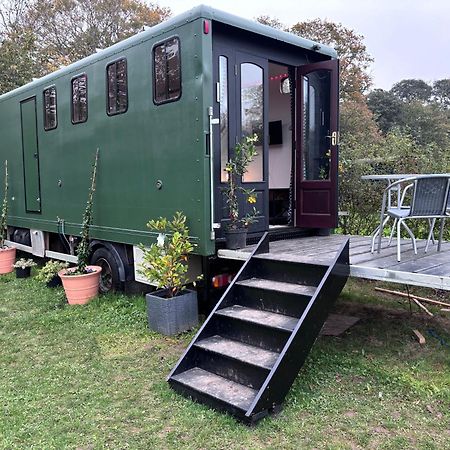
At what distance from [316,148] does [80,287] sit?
124 inches

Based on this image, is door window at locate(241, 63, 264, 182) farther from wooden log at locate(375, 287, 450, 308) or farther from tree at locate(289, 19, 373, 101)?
tree at locate(289, 19, 373, 101)

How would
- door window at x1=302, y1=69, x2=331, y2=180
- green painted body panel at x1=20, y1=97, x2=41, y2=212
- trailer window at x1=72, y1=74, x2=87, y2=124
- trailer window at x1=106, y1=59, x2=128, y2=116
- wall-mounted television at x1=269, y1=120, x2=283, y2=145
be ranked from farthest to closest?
green painted body panel at x1=20, y1=97, x2=41, y2=212 → wall-mounted television at x1=269, y1=120, x2=283, y2=145 → trailer window at x1=72, y1=74, x2=87, y2=124 → door window at x1=302, y1=69, x2=331, y2=180 → trailer window at x1=106, y1=59, x2=128, y2=116

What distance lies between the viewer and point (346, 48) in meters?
20.3

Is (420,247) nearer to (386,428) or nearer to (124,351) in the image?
(386,428)

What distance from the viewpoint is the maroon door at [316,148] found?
5082 mm

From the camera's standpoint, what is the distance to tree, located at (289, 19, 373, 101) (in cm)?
1984

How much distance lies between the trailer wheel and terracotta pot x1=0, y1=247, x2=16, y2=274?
2.24 metres

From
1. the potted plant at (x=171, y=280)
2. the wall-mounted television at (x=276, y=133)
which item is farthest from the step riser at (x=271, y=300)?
the wall-mounted television at (x=276, y=133)

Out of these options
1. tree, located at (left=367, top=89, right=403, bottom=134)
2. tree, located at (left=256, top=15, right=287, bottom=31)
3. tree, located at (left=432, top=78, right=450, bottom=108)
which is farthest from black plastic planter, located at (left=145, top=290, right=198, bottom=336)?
tree, located at (left=432, top=78, right=450, bottom=108)

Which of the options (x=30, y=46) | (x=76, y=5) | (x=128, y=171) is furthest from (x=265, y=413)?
(x=76, y=5)

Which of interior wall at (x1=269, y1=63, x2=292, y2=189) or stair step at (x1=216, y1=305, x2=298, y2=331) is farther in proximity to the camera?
interior wall at (x1=269, y1=63, x2=292, y2=189)

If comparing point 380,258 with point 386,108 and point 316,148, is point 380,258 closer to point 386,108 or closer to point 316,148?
point 316,148

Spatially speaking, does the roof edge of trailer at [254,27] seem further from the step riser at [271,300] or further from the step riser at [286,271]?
the step riser at [271,300]

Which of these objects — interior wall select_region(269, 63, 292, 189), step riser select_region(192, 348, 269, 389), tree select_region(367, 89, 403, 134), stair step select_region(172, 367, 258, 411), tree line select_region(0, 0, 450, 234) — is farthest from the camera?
tree select_region(367, 89, 403, 134)
